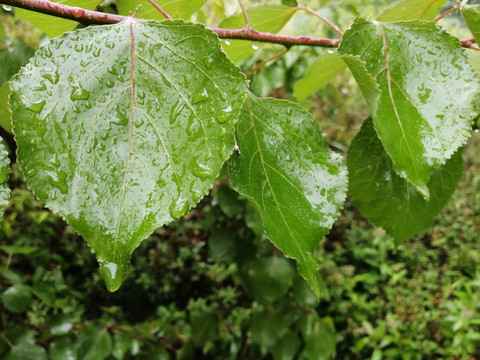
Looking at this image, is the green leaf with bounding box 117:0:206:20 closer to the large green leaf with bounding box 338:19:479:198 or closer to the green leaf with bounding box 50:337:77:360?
the large green leaf with bounding box 338:19:479:198

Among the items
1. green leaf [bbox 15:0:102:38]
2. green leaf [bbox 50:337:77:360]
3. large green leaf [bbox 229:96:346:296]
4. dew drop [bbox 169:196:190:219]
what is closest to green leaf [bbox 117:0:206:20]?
green leaf [bbox 15:0:102:38]

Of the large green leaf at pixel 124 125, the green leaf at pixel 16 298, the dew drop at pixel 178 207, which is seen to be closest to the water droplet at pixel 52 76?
the large green leaf at pixel 124 125

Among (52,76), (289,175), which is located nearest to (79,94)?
(52,76)

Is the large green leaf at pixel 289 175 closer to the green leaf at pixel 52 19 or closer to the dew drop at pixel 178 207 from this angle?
the dew drop at pixel 178 207

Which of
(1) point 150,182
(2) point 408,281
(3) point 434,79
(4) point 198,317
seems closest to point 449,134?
(3) point 434,79

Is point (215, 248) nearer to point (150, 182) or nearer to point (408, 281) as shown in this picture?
point (150, 182)

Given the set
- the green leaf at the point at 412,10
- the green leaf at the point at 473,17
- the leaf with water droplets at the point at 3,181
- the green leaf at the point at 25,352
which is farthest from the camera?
the green leaf at the point at 25,352
